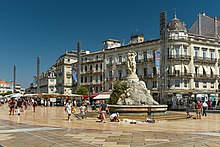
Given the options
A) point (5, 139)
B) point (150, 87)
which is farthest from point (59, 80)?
point (5, 139)

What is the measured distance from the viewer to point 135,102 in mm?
22734

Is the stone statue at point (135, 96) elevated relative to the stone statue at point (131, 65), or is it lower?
lower

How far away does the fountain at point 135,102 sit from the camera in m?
21.4

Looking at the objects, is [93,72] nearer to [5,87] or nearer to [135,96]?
[135,96]

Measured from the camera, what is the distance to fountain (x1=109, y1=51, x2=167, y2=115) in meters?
→ 21.4

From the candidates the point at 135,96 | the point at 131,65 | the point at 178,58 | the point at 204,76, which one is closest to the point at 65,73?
the point at 178,58

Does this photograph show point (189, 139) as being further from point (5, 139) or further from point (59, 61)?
point (59, 61)

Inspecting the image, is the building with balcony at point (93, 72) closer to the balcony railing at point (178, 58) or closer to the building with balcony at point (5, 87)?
the balcony railing at point (178, 58)

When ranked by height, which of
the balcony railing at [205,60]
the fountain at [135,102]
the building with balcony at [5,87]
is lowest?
the fountain at [135,102]

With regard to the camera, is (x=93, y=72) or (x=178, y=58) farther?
(x=93, y=72)

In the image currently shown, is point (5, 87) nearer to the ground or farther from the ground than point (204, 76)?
nearer to the ground

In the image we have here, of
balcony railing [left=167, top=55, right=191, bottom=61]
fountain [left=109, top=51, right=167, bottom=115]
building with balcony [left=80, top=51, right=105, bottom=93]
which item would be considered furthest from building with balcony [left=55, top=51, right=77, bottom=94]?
fountain [left=109, top=51, right=167, bottom=115]

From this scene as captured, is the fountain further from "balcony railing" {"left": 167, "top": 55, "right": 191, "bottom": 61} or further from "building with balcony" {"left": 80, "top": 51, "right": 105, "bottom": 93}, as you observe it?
"building with balcony" {"left": 80, "top": 51, "right": 105, "bottom": 93}

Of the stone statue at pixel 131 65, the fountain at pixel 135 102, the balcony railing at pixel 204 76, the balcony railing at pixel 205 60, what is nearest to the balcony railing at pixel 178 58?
the balcony railing at pixel 205 60
